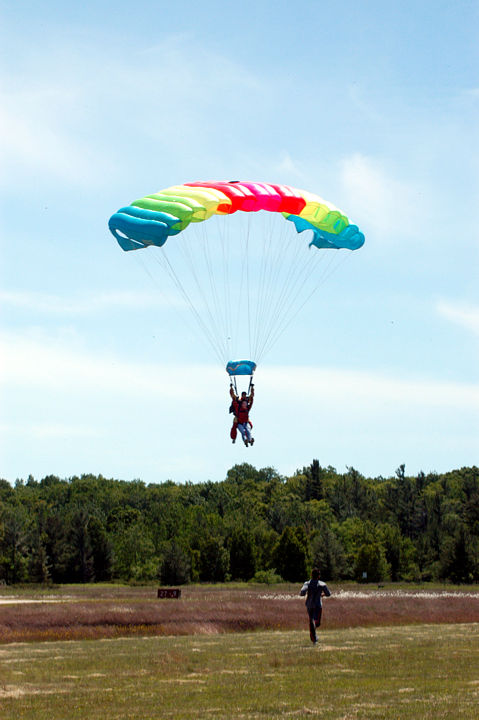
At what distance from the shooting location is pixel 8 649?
66.8ft

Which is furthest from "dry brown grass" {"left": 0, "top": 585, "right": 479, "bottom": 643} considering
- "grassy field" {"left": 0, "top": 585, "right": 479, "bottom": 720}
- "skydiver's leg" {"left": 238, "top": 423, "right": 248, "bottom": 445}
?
"skydiver's leg" {"left": 238, "top": 423, "right": 248, "bottom": 445}

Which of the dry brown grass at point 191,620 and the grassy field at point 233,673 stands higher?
the grassy field at point 233,673

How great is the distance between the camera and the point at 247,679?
1464cm

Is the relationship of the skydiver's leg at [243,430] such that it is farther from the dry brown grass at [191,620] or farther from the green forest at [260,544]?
the green forest at [260,544]

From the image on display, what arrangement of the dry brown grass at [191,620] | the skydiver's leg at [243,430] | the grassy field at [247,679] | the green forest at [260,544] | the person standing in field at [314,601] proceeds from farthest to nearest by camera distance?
1. the green forest at [260,544]
2. the skydiver's leg at [243,430]
3. the dry brown grass at [191,620]
4. the person standing in field at [314,601]
5. the grassy field at [247,679]

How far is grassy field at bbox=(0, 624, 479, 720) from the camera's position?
1209 centimetres

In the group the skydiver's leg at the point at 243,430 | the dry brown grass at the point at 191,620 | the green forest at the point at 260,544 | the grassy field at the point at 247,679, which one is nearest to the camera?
the grassy field at the point at 247,679

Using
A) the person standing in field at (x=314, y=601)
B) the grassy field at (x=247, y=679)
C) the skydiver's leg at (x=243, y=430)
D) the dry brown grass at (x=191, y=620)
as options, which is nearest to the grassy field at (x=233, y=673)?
the grassy field at (x=247, y=679)

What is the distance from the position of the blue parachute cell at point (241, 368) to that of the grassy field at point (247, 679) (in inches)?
402

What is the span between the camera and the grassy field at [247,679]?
12.1 metres

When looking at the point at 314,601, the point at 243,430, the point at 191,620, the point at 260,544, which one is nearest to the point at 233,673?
the point at 314,601

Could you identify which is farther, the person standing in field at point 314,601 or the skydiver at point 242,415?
the skydiver at point 242,415

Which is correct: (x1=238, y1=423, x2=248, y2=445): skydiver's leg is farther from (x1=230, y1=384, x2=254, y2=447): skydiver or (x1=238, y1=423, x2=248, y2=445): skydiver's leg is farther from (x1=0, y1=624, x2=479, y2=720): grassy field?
(x1=0, y1=624, x2=479, y2=720): grassy field

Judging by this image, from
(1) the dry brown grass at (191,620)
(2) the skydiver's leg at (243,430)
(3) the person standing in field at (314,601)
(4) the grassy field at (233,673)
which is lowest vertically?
(1) the dry brown grass at (191,620)
